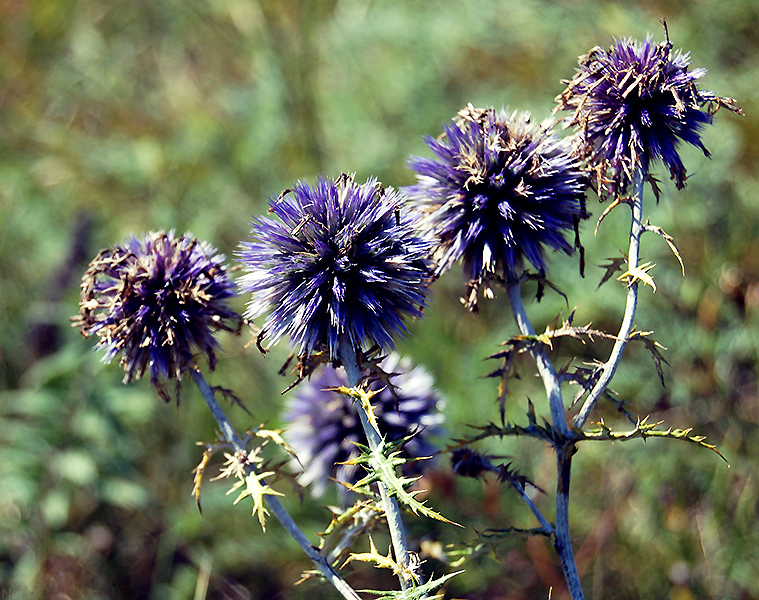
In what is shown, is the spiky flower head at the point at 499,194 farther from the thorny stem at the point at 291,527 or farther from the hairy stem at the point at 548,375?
the thorny stem at the point at 291,527

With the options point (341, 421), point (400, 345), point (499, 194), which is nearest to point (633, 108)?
point (499, 194)

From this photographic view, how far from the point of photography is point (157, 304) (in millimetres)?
1530

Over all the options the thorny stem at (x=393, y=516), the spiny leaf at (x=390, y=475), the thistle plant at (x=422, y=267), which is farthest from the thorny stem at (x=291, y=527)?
the spiny leaf at (x=390, y=475)

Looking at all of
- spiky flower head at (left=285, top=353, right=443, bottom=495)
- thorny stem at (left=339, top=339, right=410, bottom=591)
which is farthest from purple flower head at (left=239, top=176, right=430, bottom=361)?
spiky flower head at (left=285, top=353, right=443, bottom=495)

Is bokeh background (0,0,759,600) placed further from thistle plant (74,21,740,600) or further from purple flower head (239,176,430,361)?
purple flower head (239,176,430,361)

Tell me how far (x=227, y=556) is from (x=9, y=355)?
171 centimetres

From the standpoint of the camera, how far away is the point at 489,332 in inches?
142

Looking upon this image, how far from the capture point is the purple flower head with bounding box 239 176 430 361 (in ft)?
4.49

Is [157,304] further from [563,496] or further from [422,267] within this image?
[563,496]

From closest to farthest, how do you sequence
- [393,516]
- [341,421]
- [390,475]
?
[390,475]
[393,516]
[341,421]

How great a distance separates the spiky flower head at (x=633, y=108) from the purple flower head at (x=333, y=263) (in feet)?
1.47

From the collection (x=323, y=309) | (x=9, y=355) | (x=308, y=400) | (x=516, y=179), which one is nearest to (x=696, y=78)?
(x=516, y=179)

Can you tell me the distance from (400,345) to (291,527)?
215cm

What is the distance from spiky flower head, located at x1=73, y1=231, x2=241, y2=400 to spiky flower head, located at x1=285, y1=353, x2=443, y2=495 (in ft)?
1.66
